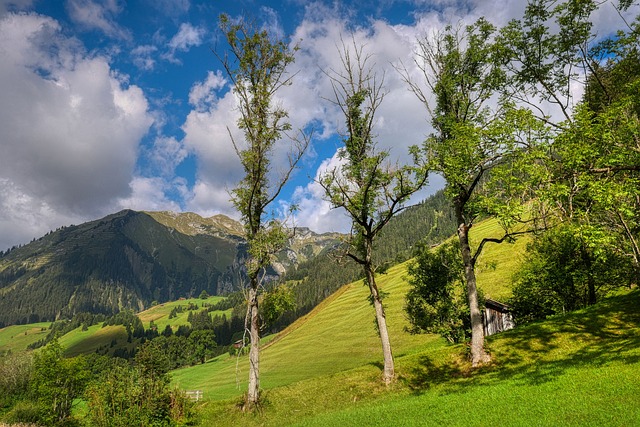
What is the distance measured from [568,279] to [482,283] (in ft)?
143

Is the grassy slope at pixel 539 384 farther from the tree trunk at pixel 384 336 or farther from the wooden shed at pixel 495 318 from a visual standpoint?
the wooden shed at pixel 495 318

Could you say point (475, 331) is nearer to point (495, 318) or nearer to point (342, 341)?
point (495, 318)

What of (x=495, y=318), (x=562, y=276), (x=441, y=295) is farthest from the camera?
(x=495, y=318)

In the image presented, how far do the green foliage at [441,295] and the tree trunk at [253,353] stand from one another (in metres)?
25.2

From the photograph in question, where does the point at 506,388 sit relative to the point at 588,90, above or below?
below

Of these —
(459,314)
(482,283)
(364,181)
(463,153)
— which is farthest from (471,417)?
(482,283)

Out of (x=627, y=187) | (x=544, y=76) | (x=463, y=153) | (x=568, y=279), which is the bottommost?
(x=568, y=279)

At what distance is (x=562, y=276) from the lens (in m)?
36.9

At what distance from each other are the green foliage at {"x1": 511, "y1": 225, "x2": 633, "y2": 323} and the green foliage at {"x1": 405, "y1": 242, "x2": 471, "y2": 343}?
8.42 meters

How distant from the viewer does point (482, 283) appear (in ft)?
258

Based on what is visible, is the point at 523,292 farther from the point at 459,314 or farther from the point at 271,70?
the point at 271,70

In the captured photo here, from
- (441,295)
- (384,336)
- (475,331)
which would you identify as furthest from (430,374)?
(441,295)

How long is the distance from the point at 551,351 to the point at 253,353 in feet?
59.1

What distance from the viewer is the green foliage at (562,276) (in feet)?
113
